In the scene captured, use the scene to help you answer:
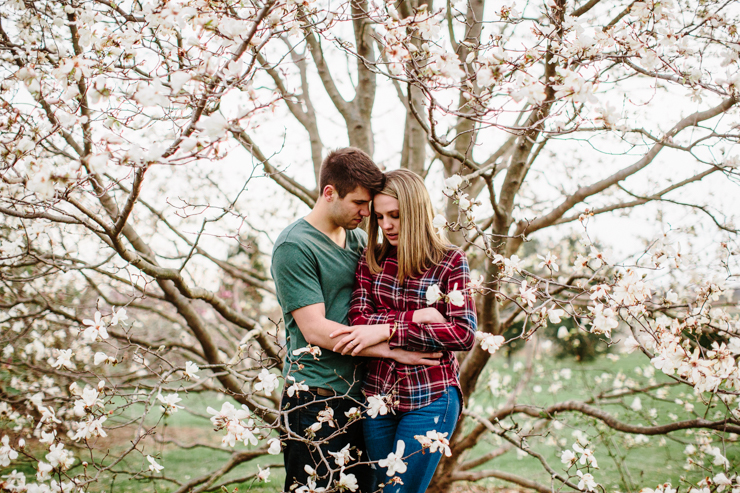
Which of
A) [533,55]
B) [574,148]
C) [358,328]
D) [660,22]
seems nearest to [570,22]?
[533,55]

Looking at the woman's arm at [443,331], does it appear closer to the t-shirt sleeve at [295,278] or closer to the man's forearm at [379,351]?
the man's forearm at [379,351]

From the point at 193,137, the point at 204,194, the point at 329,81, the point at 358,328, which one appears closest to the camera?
the point at 193,137

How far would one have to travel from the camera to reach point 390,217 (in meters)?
2.01

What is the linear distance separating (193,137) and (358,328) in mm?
937

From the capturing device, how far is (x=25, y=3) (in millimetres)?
2334

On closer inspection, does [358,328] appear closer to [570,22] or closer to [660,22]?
[570,22]

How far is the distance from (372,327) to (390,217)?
467 millimetres

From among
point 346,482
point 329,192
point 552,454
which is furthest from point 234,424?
point 552,454

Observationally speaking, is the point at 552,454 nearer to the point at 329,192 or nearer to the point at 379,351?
the point at 379,351

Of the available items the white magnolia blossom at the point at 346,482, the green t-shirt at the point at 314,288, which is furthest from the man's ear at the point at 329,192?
the white magnolia blossom at the point at 346,482

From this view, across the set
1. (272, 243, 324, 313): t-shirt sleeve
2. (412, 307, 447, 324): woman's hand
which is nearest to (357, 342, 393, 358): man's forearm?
(412, 307, 447, 324): woman's hand

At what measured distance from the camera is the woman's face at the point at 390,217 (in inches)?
78.8

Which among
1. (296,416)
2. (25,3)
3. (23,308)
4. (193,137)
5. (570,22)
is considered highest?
(25,3)

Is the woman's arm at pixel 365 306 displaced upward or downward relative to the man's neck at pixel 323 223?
downward
